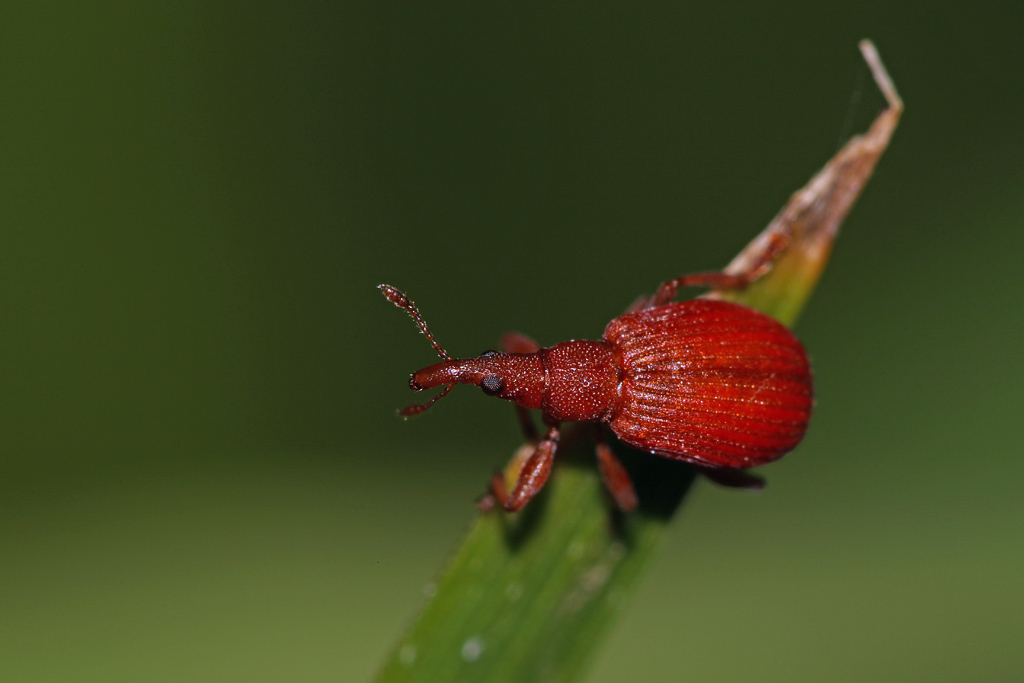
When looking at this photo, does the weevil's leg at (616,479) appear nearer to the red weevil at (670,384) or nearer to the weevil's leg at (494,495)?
the red weevil at (670,384)

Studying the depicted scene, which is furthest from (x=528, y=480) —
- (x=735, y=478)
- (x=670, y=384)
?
(x=735, y=478)

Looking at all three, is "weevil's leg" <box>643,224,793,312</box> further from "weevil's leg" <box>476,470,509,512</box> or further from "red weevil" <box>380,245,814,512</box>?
"weevil's leg" <box>476,470,509,512</box>

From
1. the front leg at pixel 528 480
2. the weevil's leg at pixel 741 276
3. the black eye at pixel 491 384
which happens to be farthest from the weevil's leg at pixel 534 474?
the weevil's leg at pixel 741 276

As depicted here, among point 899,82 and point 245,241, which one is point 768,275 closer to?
point 899,82

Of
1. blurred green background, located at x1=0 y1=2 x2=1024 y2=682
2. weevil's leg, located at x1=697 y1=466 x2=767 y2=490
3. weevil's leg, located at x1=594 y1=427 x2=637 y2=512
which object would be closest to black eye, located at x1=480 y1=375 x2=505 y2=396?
weevil's leg, located at x1=594 y1=427 x2=637 y2=512

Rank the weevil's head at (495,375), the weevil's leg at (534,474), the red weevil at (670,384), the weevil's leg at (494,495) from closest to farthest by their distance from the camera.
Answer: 1. the weevil's leg at (494,495)
2. the weevil's leg at (534,474)
3. the red weevil at (670,384)
4. the weevil's head at (495,375)

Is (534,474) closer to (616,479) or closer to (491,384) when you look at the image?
(616,479)
